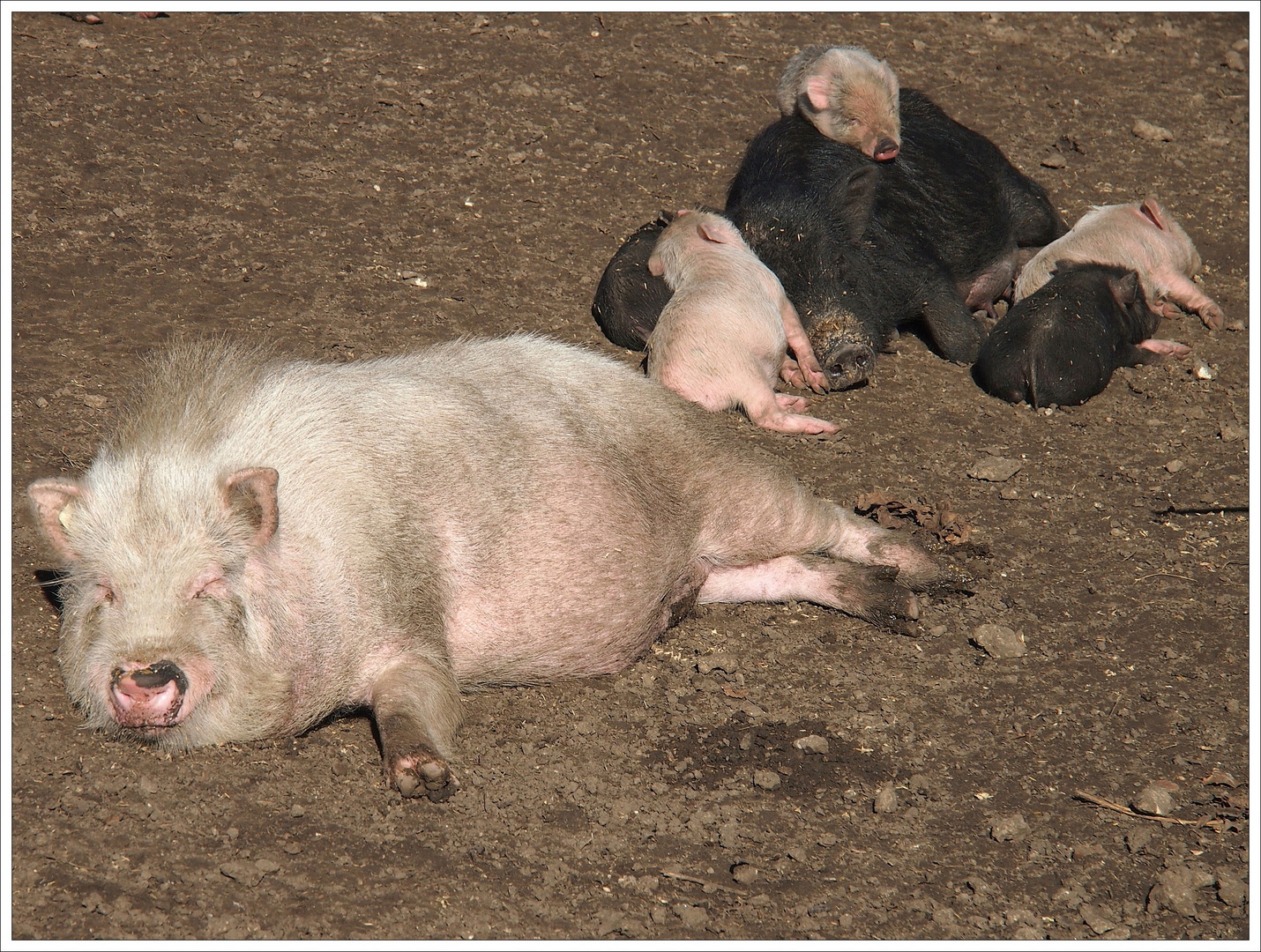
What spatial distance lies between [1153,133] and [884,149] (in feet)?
8.15

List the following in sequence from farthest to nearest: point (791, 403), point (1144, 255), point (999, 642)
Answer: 1. point (1144, 255)
2. point (791, 403)
3. point (999, 642)

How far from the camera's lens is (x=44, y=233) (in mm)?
5410

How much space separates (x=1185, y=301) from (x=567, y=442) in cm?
356

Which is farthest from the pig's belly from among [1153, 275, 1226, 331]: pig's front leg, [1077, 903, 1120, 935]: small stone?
[1153, 275, 1226, 331]: pig's front leg

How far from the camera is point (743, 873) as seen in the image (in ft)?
10.5

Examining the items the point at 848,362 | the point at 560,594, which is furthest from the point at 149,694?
the point at 848,362

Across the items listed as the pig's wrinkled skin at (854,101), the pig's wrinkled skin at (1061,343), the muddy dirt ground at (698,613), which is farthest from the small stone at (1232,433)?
the pig's wrinkled skin at (854,101)

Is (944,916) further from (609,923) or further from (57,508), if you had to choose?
(57,508)

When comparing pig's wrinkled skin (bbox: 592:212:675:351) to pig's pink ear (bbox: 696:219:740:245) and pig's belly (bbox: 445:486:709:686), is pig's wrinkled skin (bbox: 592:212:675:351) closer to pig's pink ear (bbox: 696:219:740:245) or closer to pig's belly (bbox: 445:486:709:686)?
pig's pink ear (bbox: 696:219:740:245)

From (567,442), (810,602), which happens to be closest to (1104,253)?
(810,602)

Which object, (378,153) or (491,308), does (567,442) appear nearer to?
(491,308)

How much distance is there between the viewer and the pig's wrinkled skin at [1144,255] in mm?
5645

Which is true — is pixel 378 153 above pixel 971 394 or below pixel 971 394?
above

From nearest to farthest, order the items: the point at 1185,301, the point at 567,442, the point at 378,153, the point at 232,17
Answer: the point at 567,442
the point at 1185,301
the point at 378,153
the point at 232,17
